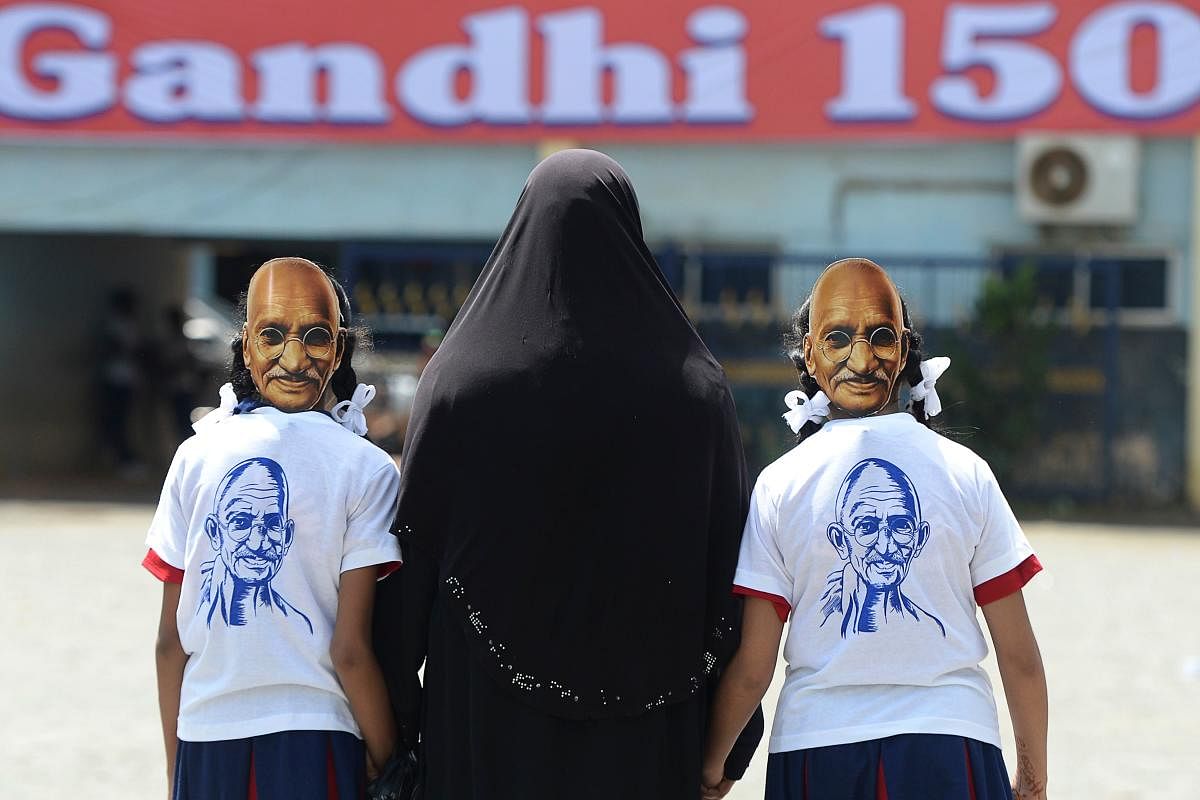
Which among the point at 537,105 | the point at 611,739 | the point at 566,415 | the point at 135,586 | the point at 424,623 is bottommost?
the point at 135,586

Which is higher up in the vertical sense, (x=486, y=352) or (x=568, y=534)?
(x=486, y=352)

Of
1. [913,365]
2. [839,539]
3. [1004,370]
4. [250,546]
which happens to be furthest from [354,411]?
[1004,370]

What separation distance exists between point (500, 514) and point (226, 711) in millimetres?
578

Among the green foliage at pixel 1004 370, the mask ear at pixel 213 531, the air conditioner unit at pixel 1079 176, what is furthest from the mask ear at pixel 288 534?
the air conditioner unit at pixel 1079 176

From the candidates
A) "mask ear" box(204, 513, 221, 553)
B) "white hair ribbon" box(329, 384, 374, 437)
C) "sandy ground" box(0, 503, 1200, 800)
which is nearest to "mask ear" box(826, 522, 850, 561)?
"white hair ribbon" box(329, 384, 374, 437)

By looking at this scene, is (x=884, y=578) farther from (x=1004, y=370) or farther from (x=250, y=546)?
(x=1004, y=370)

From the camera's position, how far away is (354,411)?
2.82 meters

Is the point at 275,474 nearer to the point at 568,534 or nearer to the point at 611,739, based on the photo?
the point at 568,534

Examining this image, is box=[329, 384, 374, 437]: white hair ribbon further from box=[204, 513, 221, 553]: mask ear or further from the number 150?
the number 150

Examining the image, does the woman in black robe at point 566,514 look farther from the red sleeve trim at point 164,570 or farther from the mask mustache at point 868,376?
the red sleeve trim at point 164,570

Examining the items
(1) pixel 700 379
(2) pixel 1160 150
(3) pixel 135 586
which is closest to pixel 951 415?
(2) pixel 1160 150

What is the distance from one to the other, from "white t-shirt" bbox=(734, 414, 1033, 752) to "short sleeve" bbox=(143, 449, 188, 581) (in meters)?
1.00

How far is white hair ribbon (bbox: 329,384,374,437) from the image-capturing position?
2805 mm

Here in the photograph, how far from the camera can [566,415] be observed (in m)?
2.62
